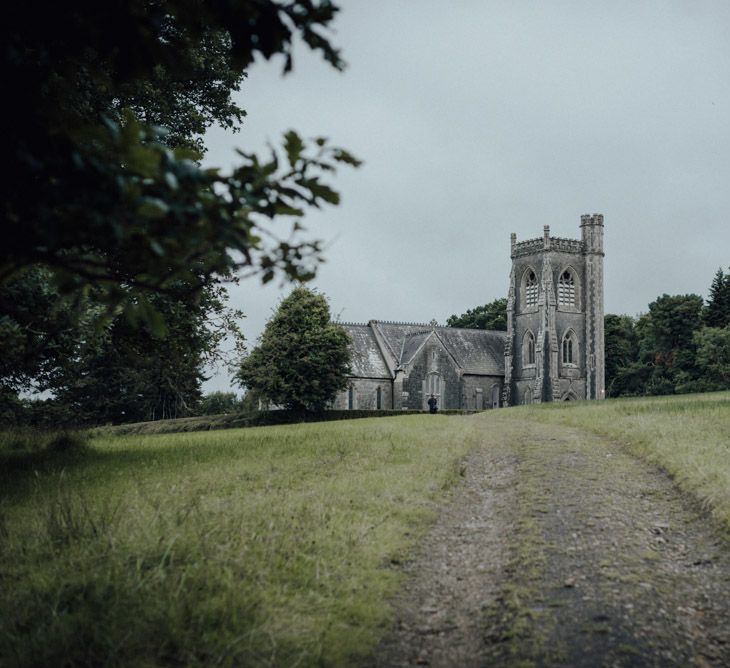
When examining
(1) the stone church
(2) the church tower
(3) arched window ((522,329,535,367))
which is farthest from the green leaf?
(3) arched window ((522,329,535,367))

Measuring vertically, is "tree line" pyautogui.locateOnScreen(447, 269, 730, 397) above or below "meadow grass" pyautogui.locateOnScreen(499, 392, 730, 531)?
above

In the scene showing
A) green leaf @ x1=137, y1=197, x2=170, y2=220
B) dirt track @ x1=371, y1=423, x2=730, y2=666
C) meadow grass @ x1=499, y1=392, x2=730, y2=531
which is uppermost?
green leaf @ x1=137, y1=197, x2=170, y2=220

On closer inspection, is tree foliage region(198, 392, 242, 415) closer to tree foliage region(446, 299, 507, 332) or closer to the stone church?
the stone church

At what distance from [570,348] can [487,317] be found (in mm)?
23969

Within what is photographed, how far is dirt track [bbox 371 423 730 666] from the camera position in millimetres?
6500

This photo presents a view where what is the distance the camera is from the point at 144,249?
200 inches

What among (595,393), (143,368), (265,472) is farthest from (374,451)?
(595,393)

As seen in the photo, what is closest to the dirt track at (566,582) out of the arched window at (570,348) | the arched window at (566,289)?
the arched window at (570,348)

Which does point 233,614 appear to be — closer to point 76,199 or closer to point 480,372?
point 76,199

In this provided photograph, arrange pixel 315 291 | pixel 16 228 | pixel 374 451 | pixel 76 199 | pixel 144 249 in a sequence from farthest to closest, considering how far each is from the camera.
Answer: pixel 315 291, pixel 374 451, pixel 144 249, pixel 16 228, pixel 76 199

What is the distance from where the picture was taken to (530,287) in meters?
74.7

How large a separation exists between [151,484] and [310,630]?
6.94 m

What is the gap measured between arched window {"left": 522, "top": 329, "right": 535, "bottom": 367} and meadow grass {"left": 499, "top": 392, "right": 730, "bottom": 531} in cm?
4410

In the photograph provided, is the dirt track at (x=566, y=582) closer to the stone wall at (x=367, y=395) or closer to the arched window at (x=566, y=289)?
the stone wall at (x=367, y=395)
